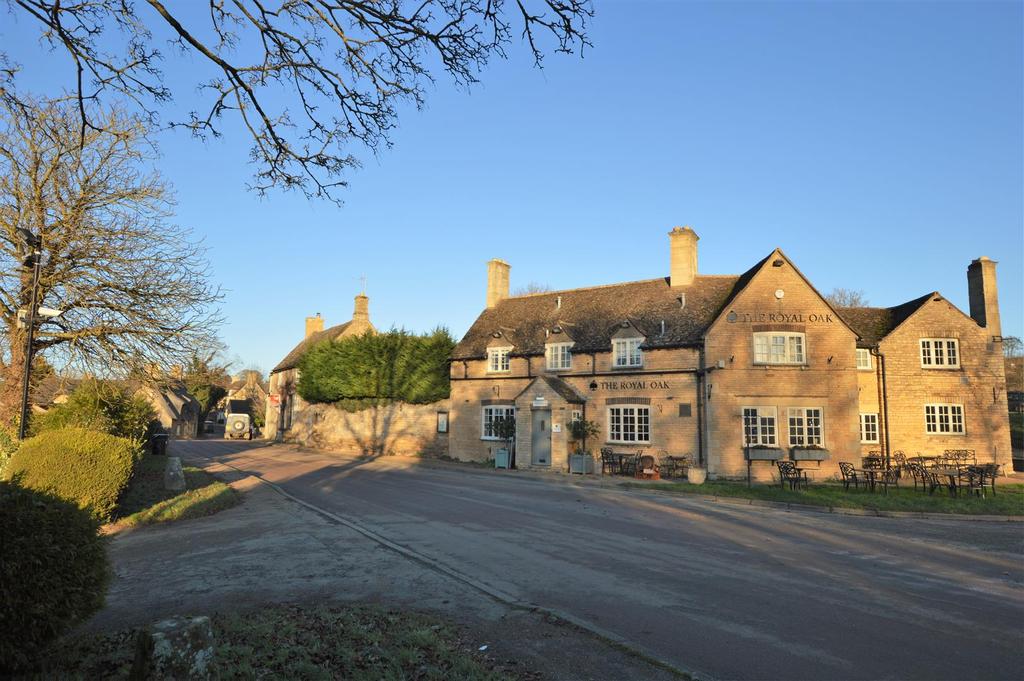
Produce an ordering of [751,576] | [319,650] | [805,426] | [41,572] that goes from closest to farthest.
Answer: [41,572]
[319,650]
[751,576]
[805,426]

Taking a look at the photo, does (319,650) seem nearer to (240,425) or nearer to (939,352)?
(939,352)

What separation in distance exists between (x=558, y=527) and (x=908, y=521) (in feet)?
29.7

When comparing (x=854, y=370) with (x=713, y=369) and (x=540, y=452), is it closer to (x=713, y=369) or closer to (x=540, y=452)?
(x=713, y=369)

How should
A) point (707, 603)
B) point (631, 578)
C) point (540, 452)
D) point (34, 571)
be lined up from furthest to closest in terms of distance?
point (540, 452)
point (631, 578)
point (707, 603)
point (34, 571)

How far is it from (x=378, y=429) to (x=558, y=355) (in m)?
13.6

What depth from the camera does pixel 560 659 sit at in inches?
218

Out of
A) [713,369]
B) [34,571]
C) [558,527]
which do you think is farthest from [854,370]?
[34,571]

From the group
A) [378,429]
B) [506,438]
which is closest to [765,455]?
[506,438]

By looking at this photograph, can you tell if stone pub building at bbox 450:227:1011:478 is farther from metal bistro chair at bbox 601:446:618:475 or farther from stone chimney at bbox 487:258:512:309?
stone chimney at bbox 487:258:512:309

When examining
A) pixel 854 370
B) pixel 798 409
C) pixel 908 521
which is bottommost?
pixel 908 521

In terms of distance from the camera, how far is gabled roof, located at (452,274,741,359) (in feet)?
87.1

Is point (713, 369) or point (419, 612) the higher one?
point (713, 369)

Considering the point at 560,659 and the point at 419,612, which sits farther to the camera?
the point at 419,612

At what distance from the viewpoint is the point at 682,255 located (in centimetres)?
2855
